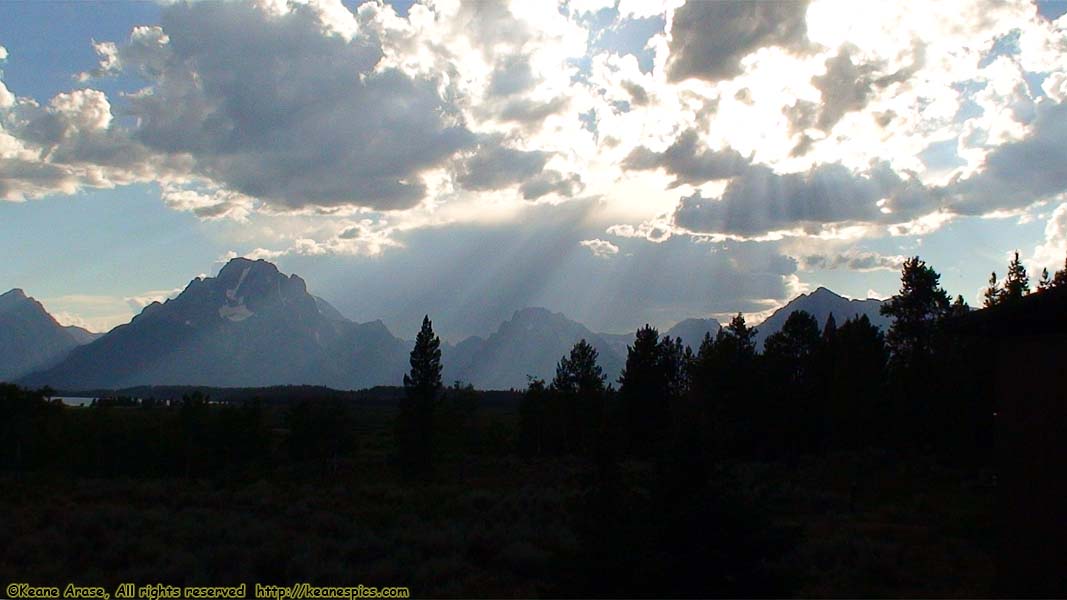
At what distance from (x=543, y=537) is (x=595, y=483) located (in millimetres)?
7335

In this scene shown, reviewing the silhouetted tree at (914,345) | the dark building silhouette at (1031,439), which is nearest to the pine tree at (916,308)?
the silhouetted tree at (914,345)

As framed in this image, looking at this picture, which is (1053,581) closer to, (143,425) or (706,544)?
(706,544)

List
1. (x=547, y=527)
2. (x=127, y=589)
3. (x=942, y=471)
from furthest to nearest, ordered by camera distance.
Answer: (x=942, y=471), (x=547, y=527), (x=127, y=589)

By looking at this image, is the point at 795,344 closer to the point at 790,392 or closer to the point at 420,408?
the point at 790,392

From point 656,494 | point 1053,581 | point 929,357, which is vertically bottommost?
point 1053,581

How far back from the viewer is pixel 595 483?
11070 mm

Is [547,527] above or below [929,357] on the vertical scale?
below

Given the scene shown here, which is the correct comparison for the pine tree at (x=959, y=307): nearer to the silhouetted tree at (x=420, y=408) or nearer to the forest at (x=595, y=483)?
the forest at (x=595, y=483)

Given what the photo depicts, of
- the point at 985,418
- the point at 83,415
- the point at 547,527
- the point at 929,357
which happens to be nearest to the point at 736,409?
the point at 929,357

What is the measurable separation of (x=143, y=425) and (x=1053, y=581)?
59.7 m

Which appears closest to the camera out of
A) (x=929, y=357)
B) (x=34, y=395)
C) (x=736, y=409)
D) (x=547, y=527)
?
(x=547, y=527)

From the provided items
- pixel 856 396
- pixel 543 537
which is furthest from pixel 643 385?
pixel 543 537

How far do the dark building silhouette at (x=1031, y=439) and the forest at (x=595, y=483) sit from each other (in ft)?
1.58

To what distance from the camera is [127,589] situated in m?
12.2
